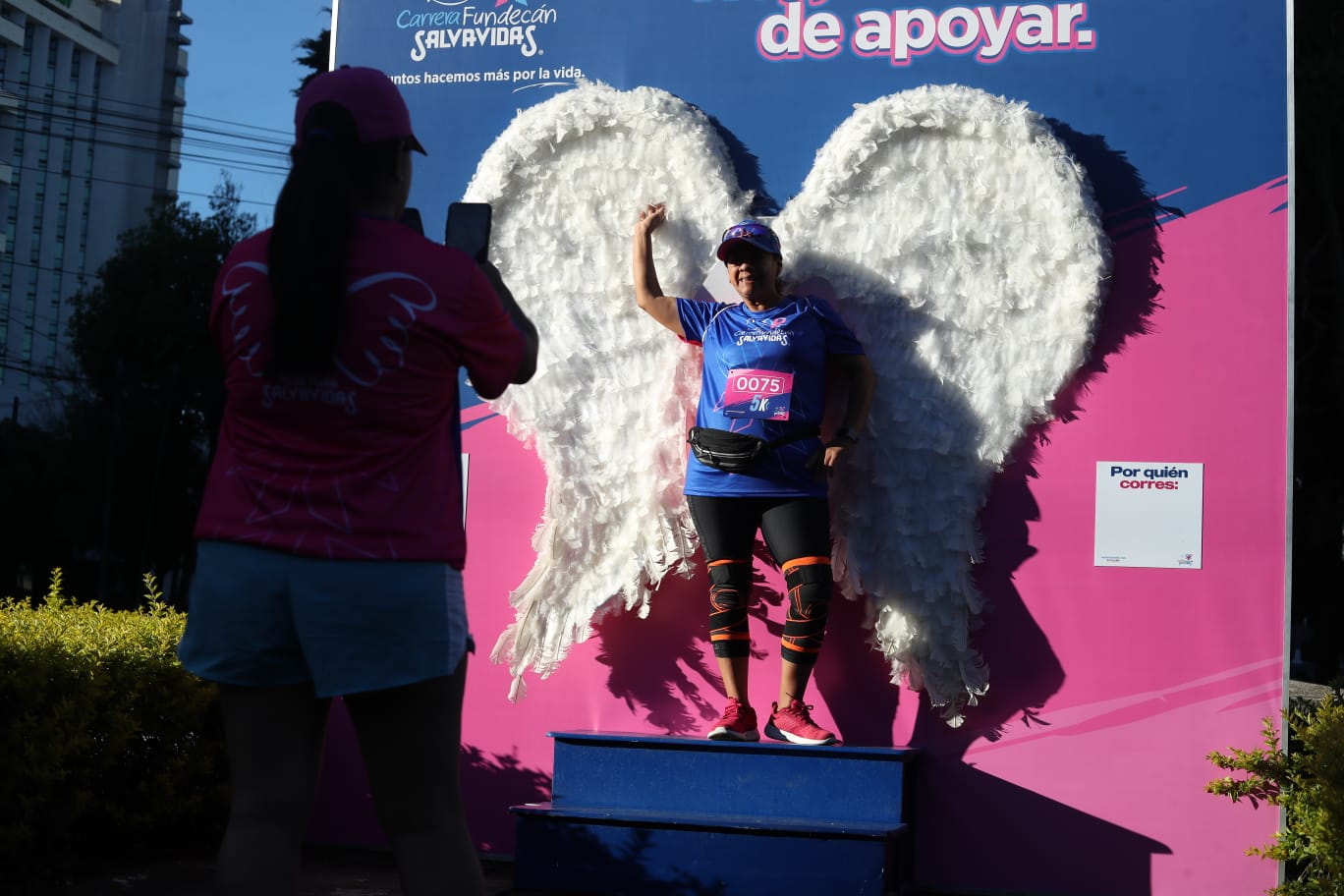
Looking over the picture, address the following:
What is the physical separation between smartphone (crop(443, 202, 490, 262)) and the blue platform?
1865 millimetres

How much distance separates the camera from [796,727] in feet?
11.6

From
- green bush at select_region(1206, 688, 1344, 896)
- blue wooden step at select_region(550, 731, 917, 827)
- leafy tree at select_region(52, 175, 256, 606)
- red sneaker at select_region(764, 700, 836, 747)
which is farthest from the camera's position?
leafy tree at select_region(52, 175, 256, 606)

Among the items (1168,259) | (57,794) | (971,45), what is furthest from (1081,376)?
(57,794)

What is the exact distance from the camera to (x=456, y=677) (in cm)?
174

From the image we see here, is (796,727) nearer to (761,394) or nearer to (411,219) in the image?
(761,394)

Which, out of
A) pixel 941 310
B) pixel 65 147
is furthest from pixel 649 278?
pixel 65 147


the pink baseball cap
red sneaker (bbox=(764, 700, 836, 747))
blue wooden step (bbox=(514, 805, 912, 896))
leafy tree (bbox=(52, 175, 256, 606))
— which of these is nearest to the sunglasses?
red sneaker (bbox=(764, 700, 836, 747))

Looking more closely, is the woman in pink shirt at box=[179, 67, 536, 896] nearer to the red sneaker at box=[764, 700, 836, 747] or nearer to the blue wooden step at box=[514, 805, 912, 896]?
the blue wooden step at box=[514, 805, 912, 896]

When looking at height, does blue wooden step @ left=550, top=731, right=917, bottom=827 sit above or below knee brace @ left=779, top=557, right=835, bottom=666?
below

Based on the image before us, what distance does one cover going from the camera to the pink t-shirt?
5.49 feet

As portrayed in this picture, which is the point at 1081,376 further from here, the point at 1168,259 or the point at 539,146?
the point at 539,146

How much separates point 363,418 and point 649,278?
7.22 ft

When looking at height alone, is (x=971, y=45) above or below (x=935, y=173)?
above

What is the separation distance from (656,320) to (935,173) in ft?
2.89
